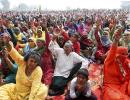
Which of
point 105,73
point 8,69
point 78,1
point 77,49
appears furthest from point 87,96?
point 78,1

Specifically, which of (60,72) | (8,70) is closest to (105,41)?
(60,72)

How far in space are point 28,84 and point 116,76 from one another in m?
1.24

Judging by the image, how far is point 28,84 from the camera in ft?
15.5

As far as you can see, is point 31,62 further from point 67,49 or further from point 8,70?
point 67,49

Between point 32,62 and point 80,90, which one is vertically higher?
point 32,62

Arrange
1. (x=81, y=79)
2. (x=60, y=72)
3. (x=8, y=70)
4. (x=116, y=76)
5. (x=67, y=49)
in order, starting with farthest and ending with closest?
1. (x=60, y=72)
2. (x=67, y=49)
3. (x=8, y=70)
4. (x=116, y=76)
5. (x=81, y=79)

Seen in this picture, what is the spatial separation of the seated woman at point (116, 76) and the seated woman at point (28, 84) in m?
0.92

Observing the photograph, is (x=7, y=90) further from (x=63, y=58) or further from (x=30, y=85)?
(x=63, y=58)

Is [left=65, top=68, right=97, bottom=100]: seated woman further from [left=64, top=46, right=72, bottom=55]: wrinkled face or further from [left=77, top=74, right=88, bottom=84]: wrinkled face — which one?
[left=64, top=46, right=72, bottom=55]: wrinkled face

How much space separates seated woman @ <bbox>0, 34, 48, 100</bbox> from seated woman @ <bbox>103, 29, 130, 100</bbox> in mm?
920

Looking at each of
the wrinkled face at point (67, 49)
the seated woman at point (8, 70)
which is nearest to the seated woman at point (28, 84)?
the seated woman at point (8, 70)

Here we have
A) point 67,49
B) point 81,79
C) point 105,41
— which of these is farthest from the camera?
point 105,41

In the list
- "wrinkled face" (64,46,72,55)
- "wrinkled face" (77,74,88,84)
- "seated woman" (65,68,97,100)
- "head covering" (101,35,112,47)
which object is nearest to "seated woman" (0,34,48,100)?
"seated woman" (65,68,97,100)

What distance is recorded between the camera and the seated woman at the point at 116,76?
5008 mm
